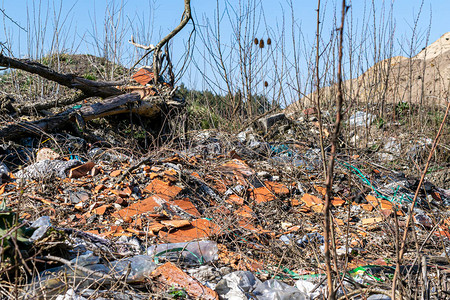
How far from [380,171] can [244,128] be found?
2314 millimetres

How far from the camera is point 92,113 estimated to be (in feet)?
17.5

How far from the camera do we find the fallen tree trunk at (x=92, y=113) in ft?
15.4

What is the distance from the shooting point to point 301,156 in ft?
15.1

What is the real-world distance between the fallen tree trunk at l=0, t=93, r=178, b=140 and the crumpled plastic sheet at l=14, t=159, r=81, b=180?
2.04 ft

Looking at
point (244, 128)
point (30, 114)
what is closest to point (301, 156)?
point (244, 128)

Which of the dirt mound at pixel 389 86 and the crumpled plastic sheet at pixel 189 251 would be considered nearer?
the crumpled plastic sheet at pixel 189 251

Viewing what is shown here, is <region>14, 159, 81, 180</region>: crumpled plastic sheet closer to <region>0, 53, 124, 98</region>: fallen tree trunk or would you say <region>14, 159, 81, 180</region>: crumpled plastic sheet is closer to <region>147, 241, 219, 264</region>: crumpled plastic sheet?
<region>0, 53, 124, 98</region>: fallen tree trunk

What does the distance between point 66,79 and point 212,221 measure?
314cm

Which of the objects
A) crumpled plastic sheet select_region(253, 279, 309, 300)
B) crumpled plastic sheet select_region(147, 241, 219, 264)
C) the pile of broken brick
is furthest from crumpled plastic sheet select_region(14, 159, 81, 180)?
crumpled plastic sheet select_region(253, 279, 309, 300)

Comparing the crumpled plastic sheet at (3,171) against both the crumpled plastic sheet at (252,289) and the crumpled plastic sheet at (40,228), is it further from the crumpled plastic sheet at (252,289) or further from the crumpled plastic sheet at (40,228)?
the crumpled plastic sheet at (252,289)

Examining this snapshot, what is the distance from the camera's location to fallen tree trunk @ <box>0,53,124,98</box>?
15.4 feet

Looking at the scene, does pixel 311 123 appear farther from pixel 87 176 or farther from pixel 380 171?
pixel 87 176

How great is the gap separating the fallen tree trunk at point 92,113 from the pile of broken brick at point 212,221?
54 centimetres

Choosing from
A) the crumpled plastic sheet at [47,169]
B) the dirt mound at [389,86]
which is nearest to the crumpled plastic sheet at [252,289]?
the dirt mound at [389,86]
